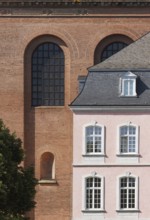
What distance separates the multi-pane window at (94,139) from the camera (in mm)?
61531

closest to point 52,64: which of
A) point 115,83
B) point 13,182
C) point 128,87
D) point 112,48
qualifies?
point 112,48

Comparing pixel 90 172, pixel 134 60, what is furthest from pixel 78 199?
pixel 134 60

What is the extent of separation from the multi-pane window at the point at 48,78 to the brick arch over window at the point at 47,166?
9.81 feet

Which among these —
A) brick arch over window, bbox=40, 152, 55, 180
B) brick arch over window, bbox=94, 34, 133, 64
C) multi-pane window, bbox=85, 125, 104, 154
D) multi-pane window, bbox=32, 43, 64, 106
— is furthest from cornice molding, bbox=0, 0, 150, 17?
multi-pane window, bbox=85, 125, 104, 154

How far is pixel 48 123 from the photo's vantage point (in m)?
72.4

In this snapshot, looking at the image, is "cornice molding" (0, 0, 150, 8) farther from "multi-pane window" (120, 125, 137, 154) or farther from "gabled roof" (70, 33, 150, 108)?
"multi-pane window" (120, 125, 137, 154)

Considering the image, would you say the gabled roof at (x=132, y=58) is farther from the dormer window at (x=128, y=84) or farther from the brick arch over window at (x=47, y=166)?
the brick arch over window at (x=47, y=166)

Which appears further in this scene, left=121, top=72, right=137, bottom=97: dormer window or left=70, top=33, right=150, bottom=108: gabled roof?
left=121, top=72, right=137, bottom=97: dormer window

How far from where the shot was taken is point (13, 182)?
53812mm

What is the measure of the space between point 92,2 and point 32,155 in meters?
9.41

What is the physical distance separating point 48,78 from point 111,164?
1248cm

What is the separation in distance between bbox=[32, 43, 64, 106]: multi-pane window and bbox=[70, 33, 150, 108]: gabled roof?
7.59 meters

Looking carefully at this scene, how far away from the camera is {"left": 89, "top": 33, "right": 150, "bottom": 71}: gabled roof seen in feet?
210

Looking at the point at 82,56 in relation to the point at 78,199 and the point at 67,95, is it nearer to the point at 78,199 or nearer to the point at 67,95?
the point at 67,95
